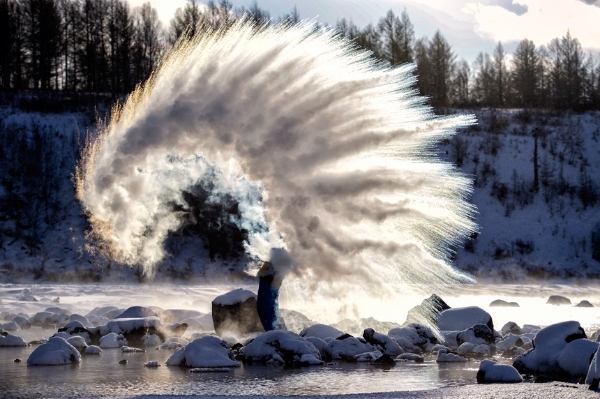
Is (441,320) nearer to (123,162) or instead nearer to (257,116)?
(257,116)

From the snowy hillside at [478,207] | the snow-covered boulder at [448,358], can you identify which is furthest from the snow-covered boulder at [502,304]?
the snow-covered boulder at [448,358]

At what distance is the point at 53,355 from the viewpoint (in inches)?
560

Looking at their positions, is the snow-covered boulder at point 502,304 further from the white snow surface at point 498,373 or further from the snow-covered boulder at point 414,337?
the white snow surface at point 498,373

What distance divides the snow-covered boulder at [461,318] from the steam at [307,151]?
1814 millimetres

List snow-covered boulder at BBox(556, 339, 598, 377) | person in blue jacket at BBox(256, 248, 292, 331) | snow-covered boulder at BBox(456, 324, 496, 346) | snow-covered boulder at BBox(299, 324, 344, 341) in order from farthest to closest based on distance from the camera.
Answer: person in blue jacket at BBox(256, 248, 292, 331)
snow-covered boulder at BBox(456, 324, 496, 346)
snow-covered boulder at BBox(299, 324, 344, 341)
snow-covered boulder at BBox(556, 339, 598, 377)

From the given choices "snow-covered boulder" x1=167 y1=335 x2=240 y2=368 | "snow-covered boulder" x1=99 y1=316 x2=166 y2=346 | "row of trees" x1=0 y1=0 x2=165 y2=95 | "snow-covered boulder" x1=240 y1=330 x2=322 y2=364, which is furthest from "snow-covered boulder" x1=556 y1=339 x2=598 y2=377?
"row of trees" x1=0 y1=0 x2=165 y2=95

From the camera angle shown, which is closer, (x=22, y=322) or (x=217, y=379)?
(x=217, y=379)

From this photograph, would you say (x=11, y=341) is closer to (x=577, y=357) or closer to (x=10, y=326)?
(x=10, y=326)

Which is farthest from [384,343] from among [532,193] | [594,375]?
[532,193]

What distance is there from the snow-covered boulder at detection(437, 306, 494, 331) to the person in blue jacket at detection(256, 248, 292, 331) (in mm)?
5163

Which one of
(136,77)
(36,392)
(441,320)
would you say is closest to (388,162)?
(441,320)

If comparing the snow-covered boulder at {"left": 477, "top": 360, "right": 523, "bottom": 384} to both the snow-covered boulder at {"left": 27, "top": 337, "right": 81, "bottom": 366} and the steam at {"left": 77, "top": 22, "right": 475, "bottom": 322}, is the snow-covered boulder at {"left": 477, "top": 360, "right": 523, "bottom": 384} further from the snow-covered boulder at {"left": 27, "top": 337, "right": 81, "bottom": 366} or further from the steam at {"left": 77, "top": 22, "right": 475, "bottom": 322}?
the snow-covered boulder at {"left": 27, "top": 337, "right": 81, "bottom": 366}

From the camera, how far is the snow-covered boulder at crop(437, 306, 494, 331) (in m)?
19.6

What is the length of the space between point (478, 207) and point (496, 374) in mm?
47423
